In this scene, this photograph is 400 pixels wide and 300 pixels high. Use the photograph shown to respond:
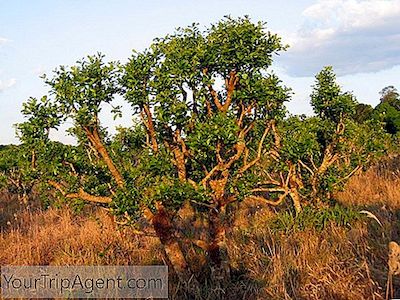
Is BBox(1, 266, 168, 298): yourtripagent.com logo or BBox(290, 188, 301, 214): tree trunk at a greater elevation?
BBox(290, 188, 301, 214): tree trunk

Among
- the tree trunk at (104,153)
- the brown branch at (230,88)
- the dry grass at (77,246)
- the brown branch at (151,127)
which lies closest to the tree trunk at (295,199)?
the dry grass at (77,246)

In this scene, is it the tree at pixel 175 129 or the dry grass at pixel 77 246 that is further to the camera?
the dry grass at pixel 77 246

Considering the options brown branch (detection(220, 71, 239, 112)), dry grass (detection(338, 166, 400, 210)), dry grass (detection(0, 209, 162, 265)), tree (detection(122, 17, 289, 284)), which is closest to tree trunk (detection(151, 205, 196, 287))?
tree (detection(122, 17, 289, 284))

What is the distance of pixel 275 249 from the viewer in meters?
6.44

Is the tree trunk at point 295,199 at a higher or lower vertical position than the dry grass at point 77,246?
higher

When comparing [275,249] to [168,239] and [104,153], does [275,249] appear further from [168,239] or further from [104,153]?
[104,153]

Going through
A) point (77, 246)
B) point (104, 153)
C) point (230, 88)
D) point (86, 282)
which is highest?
point (230, 88)

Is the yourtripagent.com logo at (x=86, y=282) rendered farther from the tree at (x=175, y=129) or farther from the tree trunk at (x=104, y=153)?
the tree trunk at (x=104, y=153)

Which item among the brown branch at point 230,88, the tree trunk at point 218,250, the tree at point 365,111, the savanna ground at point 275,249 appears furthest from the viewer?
the tree at point 365,111

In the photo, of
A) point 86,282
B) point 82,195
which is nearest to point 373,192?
point 86,282

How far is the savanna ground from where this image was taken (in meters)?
4.84

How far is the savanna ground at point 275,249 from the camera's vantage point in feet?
15.9

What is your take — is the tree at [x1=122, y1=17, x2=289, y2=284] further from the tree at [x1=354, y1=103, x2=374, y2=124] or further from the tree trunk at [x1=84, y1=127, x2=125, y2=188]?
the tree at [x1=354, y1=103, x2=374, y2=124]

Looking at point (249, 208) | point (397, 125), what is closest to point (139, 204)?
point (249, 208)
